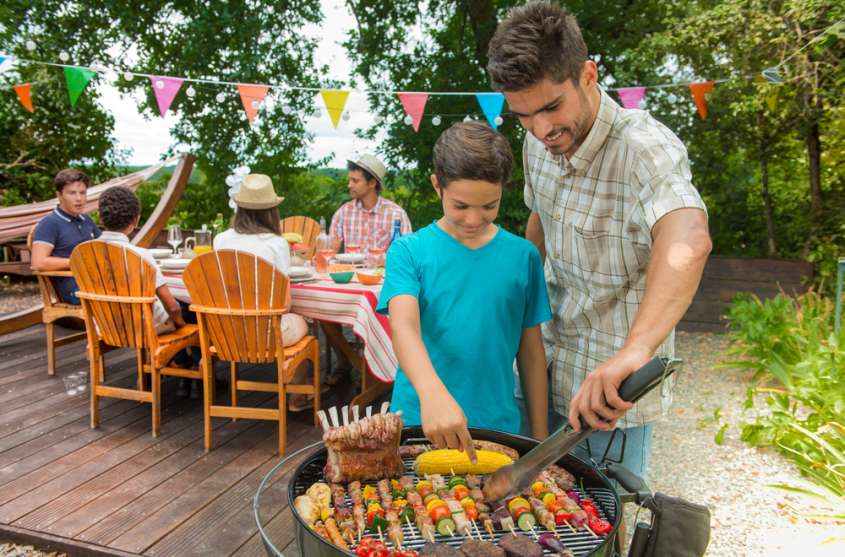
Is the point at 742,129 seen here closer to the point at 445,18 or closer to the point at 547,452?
the point at 445,18

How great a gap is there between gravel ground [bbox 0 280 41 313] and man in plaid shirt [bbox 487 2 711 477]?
7.04 meters

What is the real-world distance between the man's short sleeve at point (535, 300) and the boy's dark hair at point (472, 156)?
0.97 ft

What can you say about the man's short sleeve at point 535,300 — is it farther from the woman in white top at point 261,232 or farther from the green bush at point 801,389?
the woman in white top at point 261,232

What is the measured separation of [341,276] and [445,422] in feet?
7.73

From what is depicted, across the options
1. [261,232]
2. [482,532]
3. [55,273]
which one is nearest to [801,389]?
[482,532]

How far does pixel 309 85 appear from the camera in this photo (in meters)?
7.95

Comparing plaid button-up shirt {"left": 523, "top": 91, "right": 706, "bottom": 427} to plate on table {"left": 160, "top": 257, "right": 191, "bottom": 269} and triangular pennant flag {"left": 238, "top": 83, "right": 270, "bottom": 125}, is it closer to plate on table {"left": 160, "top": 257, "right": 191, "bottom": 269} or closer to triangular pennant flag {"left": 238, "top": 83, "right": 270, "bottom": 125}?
plate on table {"left": 160, "top": 257, "right": 191, "bottom": 269}

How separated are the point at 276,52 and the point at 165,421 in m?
5.40

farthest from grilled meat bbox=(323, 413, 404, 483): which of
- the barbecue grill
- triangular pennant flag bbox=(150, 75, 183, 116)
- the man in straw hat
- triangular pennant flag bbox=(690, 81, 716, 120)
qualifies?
triangular pennant flag bbox=(690, 81, 716, 120)

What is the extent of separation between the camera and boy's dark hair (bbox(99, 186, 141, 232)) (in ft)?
12.4

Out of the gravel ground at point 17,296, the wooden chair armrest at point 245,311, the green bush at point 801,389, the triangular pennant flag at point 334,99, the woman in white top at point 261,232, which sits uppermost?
the triangular pennant flag at point 334,99

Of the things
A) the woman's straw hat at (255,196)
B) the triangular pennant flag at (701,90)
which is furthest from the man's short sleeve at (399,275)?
the triangular pennant flag at (701,90)

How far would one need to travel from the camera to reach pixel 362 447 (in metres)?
1.42

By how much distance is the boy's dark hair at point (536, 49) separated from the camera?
1274 mm
